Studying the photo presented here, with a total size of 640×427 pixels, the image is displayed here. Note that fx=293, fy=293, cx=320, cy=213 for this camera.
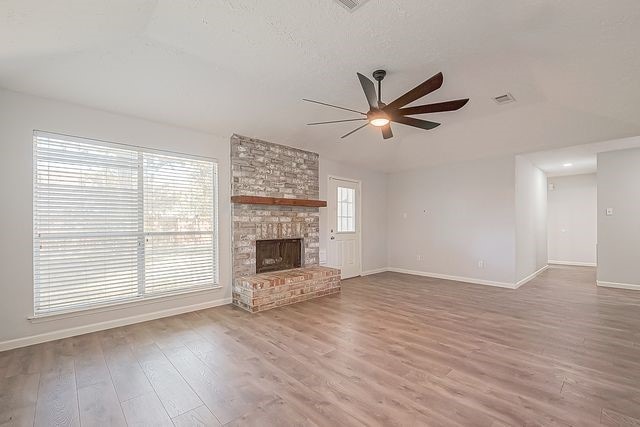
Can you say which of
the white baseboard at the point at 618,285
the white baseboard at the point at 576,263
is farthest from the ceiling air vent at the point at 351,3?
the white baseboard at the point at 576,263

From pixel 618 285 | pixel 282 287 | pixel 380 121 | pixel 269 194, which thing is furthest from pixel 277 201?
pixel 618 285

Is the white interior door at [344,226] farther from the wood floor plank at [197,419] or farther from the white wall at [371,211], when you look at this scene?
the wood floor plank at [197,419]

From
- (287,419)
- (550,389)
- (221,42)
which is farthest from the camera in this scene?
(221,42)

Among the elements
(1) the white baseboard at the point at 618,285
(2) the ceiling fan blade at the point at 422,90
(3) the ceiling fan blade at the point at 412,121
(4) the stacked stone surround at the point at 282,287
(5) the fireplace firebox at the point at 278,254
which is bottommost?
(1) the white baseboard at the point at 618,285

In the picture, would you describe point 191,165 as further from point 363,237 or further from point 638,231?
point 638,231

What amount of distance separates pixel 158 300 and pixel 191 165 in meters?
1.92

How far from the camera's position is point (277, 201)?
486cm

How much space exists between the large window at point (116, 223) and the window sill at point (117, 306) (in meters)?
0.04

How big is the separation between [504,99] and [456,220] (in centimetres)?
283

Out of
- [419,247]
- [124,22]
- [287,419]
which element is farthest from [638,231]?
[124,22]

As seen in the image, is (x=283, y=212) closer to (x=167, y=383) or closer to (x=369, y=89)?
(x=369, y=89)

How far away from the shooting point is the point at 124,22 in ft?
8.00

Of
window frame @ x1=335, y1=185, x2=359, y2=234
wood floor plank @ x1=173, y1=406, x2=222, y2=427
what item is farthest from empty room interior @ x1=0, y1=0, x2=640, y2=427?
window frame @ x1=335, y1=185, x2=359, y2=234

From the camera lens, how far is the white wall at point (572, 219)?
783 centimetres
